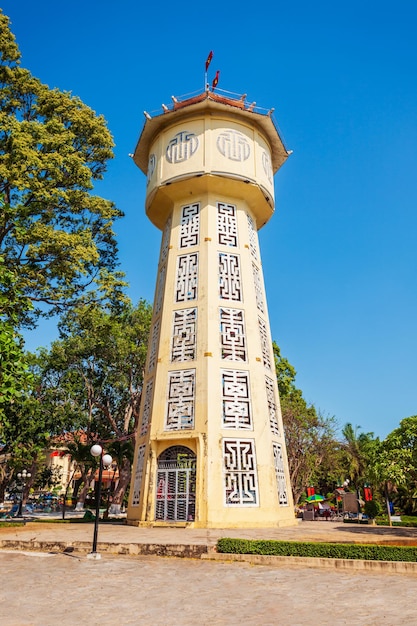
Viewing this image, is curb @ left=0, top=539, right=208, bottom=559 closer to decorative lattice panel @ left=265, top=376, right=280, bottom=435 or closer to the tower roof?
decorative lattice panel @ left=265, top=376, right=280, bottom=435

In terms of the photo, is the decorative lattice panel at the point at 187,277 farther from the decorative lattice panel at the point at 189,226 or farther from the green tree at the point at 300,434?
the green tree at the point at 300,434

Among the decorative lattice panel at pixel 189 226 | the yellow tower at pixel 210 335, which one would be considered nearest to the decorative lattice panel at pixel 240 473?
the yellow tower at pixel 210 335

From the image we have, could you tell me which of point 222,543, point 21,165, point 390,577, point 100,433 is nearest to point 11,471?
point 100,433

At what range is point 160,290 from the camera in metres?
22.0

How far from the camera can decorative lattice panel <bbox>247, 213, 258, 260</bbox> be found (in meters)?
22.1

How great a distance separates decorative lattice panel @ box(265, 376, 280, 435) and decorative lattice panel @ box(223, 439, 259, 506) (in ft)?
6.30

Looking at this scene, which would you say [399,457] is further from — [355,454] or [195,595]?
[355,454]

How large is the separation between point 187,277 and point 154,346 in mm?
3340

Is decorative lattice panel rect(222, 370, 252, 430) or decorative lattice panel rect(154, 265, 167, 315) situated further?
decorative lattice panel rect(154, 265, 167, 315)

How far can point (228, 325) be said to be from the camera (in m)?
19.4

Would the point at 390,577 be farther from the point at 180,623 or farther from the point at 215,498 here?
the point at 215,498

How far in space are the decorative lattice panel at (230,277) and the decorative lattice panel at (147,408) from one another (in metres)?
4.87

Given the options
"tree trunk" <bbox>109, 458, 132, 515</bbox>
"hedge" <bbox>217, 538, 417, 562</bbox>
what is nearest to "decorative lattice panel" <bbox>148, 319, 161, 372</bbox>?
"hedge" <bbox>217, 538, 417, 562</bbox>

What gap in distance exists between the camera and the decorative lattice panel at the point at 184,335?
1902cm
